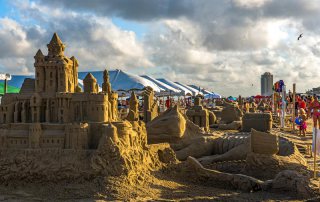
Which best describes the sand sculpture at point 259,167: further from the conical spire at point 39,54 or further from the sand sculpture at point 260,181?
the conical spire at point 39,54

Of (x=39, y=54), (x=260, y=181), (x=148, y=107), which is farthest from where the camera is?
(x=148, y=107)

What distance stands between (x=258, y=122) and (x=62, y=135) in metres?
11.4

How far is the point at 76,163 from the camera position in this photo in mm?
12133

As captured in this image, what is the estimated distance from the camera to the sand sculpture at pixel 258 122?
19.6 m

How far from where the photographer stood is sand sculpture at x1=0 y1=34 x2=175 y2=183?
479 inches

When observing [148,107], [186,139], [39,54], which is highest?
[39,54]

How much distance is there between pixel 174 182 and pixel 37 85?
630 centimetres

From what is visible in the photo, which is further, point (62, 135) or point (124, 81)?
point (124, 81)

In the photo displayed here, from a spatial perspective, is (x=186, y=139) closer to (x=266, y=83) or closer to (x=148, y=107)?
(x=148, y=107)

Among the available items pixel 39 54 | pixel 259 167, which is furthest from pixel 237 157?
Answer: pixel 39 54

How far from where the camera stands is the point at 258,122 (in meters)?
19.9

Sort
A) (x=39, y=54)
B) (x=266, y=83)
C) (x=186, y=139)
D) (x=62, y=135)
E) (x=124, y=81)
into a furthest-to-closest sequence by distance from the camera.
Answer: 1. (x=266, y=83)
2. (x=124, y=81)
3. (x=186, y=139)
4. (x=39, y=54)
5. (x=62, y=135)

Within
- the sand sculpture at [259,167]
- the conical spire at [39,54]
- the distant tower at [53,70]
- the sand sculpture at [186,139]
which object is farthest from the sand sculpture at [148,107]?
the conical spire at [39,54]

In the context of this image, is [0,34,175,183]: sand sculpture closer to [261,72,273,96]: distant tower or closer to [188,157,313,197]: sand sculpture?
[188,157,313,197]: sand sculpture
